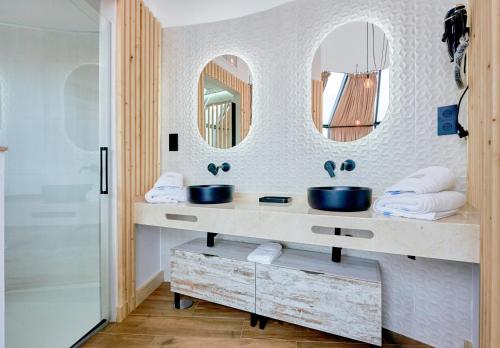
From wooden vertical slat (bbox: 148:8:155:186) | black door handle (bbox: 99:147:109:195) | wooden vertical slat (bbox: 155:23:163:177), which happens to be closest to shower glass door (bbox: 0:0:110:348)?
black door handle (bbox: 99:147:109:195)

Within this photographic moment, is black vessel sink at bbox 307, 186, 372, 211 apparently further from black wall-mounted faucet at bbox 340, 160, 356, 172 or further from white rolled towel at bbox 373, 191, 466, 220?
black wall-mounted faucet at bbox 340, 160, 356, 172

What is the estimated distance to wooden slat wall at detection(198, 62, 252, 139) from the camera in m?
2.08

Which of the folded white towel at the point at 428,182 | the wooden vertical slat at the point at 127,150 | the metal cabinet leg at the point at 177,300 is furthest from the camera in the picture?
the metal cabinet leg at the point at 177,300

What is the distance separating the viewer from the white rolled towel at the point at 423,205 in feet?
3.82

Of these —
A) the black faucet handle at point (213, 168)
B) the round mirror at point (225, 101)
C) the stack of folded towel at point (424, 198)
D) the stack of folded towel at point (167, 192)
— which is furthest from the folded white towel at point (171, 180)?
the stack of folded towel at point (424, 198)

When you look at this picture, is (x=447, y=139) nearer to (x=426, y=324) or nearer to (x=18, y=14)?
(x=426, y=324)

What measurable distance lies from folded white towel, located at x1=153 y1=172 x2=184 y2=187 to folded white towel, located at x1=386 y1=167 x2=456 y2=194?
1.47m

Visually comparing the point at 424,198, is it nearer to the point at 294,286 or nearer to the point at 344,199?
the point at 344,199

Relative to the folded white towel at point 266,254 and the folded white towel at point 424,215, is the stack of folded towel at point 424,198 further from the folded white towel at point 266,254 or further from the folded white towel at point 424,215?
the folded white towel at point 266,254

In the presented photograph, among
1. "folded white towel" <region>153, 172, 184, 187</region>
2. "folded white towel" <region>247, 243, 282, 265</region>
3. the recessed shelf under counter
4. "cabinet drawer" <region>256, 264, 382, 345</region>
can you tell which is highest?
"folded white towel" <region>153, 172, 184, 187</region>

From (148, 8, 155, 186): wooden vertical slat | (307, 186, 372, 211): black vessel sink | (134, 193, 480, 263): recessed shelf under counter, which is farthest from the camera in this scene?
(148, 8, 155, 186): wooden vertical slat

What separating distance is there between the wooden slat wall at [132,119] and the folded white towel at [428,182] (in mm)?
1696

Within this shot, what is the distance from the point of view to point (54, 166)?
1.50m

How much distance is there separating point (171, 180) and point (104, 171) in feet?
1.53
